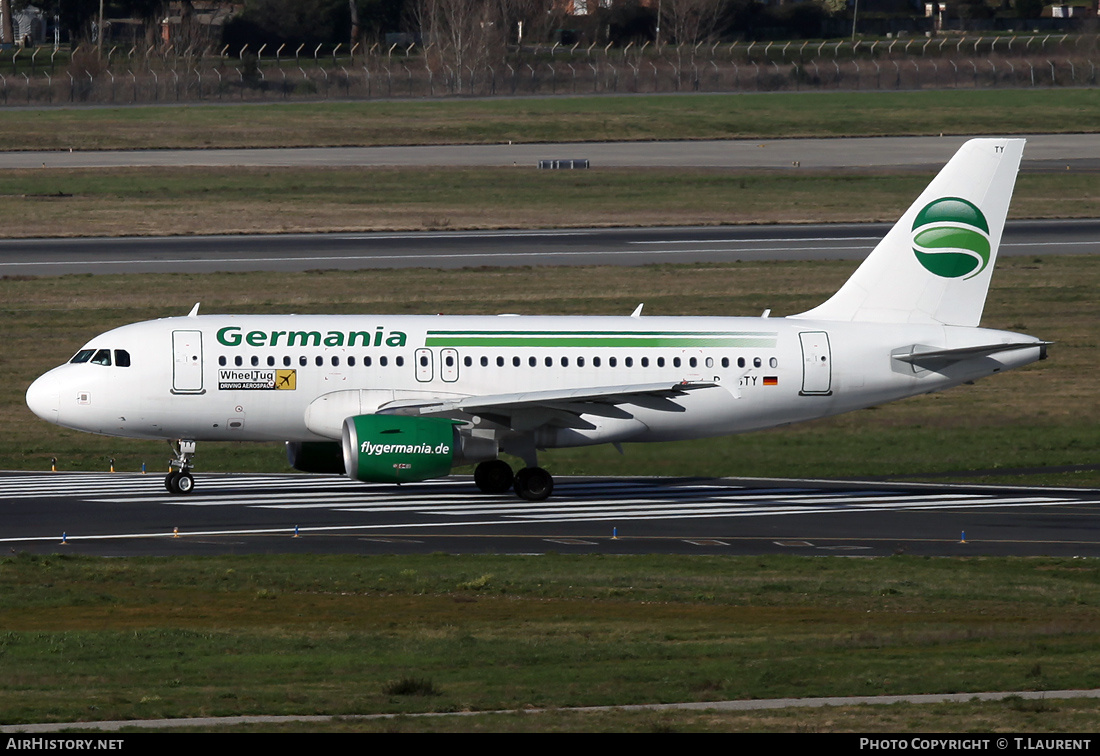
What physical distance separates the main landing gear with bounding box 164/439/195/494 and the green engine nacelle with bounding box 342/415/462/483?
477cm

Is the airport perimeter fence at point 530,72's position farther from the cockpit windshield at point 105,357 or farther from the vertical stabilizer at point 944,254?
the vertical stabilizer at point 944,254

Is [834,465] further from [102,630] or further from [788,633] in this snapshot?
[102,630]

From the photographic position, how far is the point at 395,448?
121ft

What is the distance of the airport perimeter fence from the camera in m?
132

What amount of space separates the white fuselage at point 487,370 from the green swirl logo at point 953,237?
171 centimetres

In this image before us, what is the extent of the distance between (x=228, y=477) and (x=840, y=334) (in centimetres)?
1685

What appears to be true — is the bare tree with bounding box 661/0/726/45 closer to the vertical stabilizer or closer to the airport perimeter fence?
the airport perimeter fence

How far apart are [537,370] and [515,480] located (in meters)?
2.79

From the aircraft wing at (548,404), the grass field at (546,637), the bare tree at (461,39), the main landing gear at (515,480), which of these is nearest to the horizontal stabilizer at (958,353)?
the aircraft wing at (548,404)

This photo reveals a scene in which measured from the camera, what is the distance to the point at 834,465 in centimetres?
4634

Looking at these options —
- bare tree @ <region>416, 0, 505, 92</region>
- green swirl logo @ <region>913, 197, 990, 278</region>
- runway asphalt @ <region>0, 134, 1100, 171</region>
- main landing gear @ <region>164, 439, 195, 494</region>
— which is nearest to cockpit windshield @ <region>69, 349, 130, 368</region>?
main landing gear @ <region>164, 439, 195, 494</region>

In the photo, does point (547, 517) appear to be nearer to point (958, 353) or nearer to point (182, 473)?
point (182, 473)

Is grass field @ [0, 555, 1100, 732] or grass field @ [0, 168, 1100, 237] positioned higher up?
grass field @ [0, 168, 1100, 237]

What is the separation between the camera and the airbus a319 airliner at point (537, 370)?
38719mm
